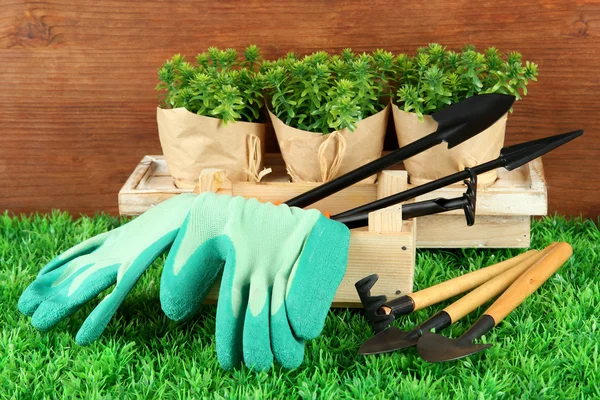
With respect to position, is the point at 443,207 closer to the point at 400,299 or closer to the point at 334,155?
the point at 400,299

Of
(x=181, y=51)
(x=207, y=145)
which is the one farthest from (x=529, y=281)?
(x=181, y=51)

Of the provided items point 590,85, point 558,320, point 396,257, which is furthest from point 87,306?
point 590,85

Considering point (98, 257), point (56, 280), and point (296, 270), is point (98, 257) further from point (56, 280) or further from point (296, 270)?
point (296, 270)

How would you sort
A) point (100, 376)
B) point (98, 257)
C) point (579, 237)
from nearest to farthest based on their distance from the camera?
point (100, 376) < point (98, 257) < point (579, 237)

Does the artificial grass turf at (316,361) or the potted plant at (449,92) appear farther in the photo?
the potted plant at (449,92)

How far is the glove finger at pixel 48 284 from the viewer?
44.7 inches

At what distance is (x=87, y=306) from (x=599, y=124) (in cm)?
118

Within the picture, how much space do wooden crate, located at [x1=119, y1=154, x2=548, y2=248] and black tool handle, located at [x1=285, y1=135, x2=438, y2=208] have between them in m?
0.21

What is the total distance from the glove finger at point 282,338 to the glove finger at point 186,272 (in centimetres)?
13

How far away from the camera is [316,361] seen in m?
1.08

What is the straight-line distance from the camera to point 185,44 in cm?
162

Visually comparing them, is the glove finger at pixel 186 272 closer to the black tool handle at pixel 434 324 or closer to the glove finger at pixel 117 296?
the glove finger at pixel 117 296

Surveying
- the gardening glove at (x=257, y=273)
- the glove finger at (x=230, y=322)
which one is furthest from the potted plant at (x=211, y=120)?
the glove finger at (x=230, y=322)

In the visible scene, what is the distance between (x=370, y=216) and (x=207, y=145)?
15.8 inches
